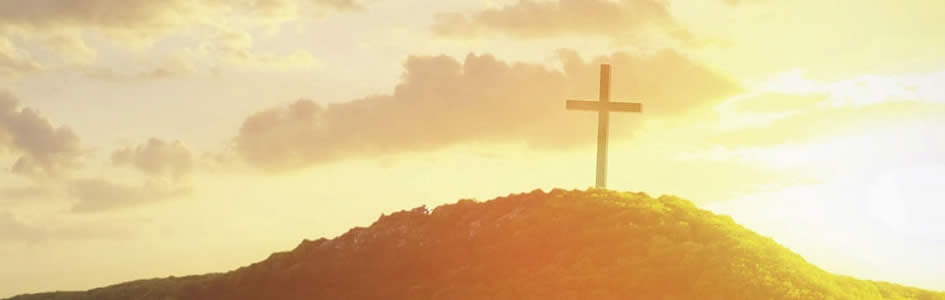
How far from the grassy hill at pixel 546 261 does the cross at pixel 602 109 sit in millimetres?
1623

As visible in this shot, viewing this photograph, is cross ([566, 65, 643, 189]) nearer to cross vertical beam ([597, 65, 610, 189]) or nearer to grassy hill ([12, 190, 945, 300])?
cross vertical beam ([597, 65, 610, 189])

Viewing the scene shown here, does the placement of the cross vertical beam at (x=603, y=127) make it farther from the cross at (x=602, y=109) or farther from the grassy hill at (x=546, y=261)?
the grassy hill at (x=546, y=261)

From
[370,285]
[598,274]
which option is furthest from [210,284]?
[598,274]

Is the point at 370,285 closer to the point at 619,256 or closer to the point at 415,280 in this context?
the point at 415,280

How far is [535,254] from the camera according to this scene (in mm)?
42031

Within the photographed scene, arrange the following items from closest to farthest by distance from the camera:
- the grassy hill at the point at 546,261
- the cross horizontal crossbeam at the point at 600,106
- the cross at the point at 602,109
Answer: the grassy hill at the point at 546,261
the cross at the point at 602,109
the cross horizontal crossbeam at the point at 600,106

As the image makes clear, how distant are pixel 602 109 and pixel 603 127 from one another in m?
0.90

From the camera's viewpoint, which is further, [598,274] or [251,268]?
[251,268]

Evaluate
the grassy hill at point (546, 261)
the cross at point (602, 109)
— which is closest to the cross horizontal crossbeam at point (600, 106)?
the cross at point (602, 109)

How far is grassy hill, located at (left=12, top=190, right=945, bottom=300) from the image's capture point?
38.5 meters

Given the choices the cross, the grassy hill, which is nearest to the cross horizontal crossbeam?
the cross

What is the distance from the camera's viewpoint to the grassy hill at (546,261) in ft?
126

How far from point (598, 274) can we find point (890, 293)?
16537 mm

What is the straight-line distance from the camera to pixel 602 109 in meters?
49.2
